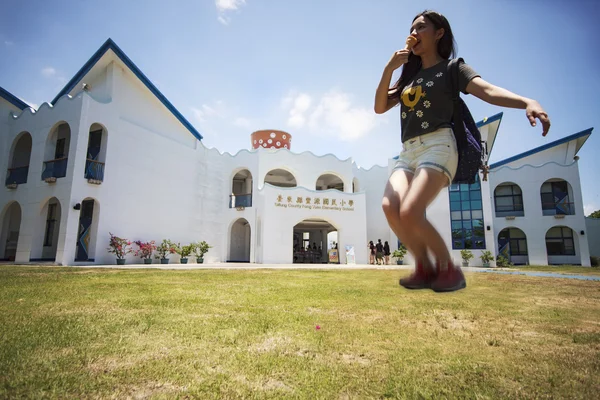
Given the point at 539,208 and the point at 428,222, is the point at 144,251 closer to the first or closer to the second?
the point at 428,222

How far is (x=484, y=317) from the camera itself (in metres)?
5.04

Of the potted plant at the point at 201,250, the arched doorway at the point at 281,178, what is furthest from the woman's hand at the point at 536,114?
the arched doorway at the point at 281,178

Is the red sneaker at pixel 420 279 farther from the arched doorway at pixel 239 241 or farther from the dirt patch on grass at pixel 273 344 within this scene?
the arched doorway at pixel 239 241

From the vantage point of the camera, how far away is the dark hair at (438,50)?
3.73ft

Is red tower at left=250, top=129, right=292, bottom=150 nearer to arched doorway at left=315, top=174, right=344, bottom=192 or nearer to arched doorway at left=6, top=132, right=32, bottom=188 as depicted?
arched doorway at left=315, top=174, right=344, bottom=192

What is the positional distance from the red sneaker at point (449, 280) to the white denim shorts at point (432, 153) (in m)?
0.28

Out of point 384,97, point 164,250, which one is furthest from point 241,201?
point 384,97

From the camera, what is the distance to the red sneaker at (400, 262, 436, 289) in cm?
104

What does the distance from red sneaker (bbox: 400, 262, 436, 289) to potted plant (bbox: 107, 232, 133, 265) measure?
17.0 metres

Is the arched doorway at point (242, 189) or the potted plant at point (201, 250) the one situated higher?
the arched doorway at point (242, 189)

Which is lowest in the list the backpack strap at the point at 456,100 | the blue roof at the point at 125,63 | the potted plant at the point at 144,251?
the potted plant at the point at 144,251

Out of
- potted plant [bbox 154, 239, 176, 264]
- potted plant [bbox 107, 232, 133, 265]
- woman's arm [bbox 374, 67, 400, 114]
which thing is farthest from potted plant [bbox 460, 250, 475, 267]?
potted plant [bbox 154, 239, 176, 264]

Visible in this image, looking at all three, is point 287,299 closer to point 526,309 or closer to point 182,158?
point 526,309

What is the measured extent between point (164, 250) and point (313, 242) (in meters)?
15.5
